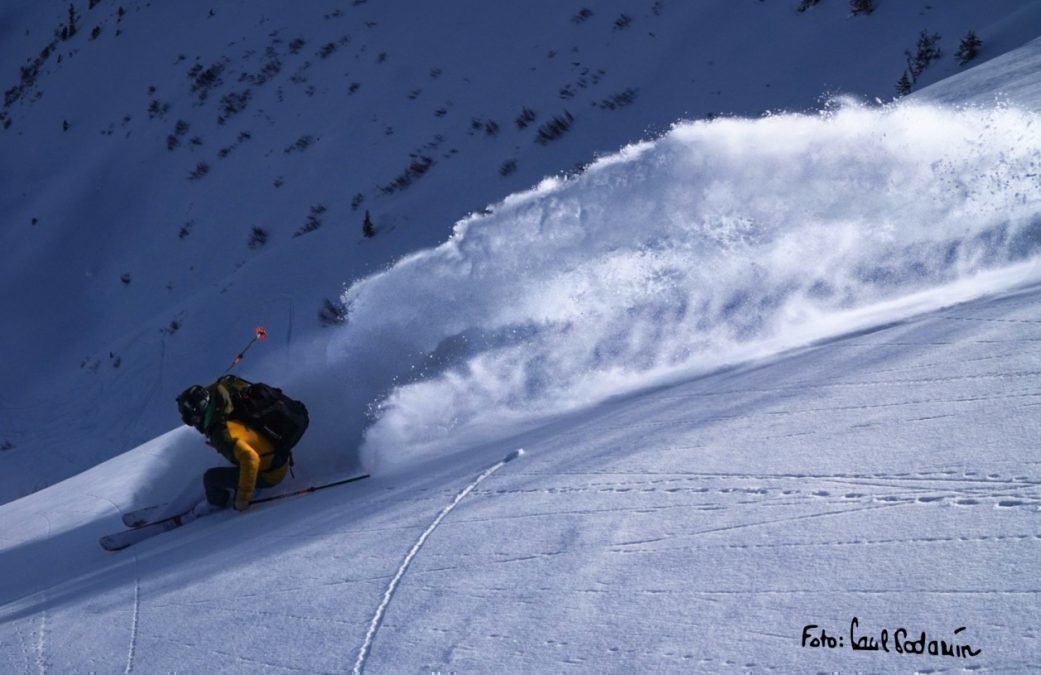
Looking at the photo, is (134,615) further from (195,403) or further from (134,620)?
(195,403)

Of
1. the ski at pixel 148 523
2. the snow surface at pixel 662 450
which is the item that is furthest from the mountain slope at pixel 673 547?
the ski at pixel 148 523

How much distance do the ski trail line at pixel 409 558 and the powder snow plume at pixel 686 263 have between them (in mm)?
847

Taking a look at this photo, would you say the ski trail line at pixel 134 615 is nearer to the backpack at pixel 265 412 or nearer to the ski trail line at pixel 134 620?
the ski trail line at pixel 134 620

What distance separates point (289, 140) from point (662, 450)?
13839mm

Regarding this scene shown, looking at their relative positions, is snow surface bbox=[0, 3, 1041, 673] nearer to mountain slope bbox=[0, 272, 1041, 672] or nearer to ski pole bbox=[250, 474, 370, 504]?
mountain slope bbox=[0, 272, 1041, 672]

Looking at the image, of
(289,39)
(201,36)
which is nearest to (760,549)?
(289,39)

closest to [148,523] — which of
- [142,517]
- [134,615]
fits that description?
[142,517]

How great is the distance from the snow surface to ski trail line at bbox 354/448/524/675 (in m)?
0.02

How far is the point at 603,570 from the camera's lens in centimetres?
313

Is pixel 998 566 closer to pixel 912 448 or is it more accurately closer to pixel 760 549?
pixel 760 549

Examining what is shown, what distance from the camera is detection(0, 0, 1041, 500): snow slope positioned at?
10875 mm

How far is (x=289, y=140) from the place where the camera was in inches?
648

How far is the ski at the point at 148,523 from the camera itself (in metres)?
5.75

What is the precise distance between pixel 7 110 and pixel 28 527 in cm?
1990
